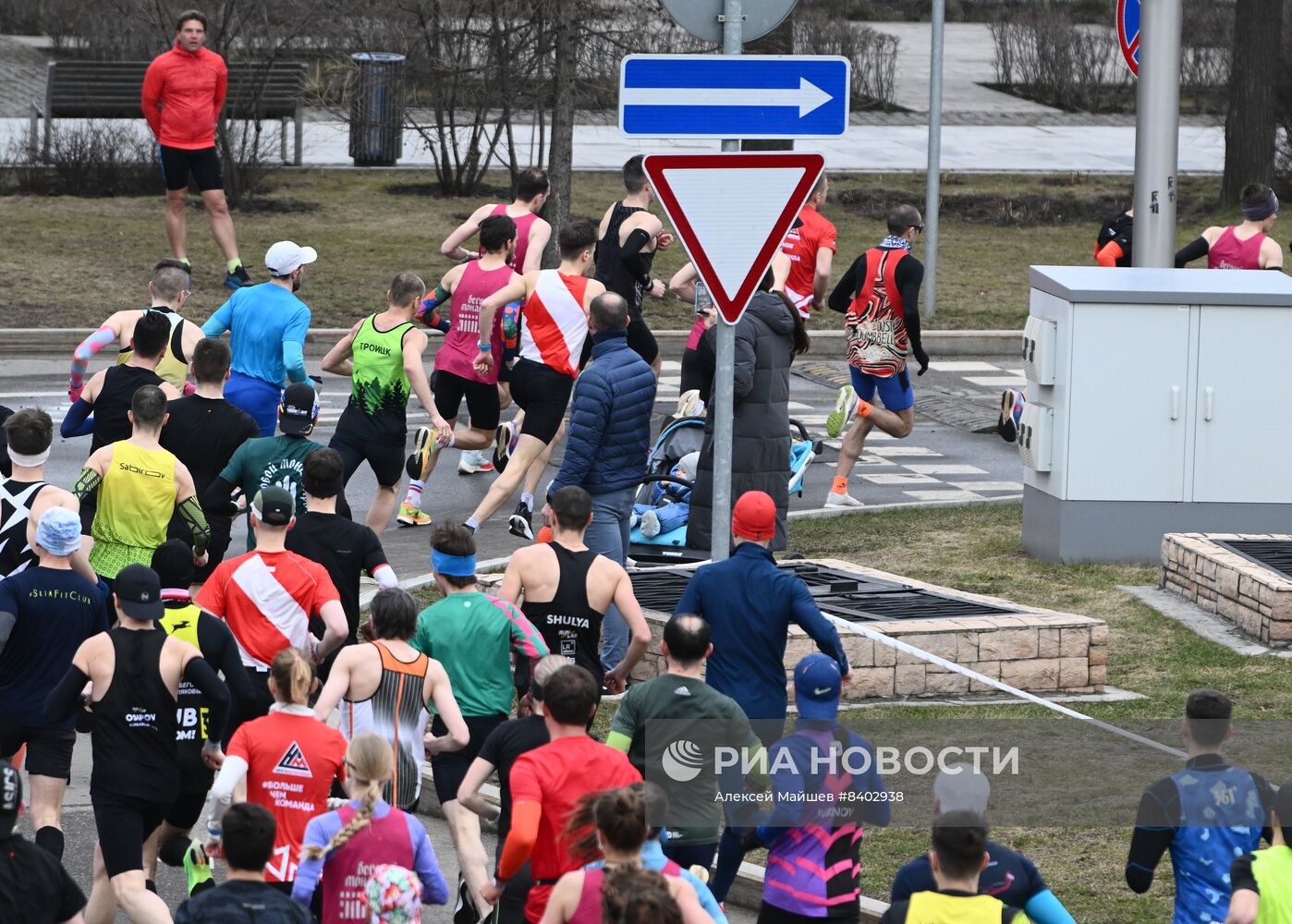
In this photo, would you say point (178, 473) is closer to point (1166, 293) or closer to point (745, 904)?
point (745, 904)

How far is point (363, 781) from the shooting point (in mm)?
5988

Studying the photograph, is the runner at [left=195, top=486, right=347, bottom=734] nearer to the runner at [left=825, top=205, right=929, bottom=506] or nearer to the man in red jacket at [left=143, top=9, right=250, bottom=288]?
the runner at [left=825, top=205, right=929, bottom=506]

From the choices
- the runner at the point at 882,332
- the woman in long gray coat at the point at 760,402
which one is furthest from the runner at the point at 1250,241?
the woman in long gray coat at the point at 760,402

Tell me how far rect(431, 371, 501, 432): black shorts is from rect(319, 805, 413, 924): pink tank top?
7.34 m

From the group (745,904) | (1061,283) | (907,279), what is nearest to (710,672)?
(745,904)

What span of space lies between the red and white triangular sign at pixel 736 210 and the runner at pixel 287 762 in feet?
7.05

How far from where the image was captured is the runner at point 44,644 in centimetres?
757

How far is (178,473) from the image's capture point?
892 centimetres

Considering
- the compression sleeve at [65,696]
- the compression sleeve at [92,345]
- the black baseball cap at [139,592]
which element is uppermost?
the compression sleeve at [92,345]

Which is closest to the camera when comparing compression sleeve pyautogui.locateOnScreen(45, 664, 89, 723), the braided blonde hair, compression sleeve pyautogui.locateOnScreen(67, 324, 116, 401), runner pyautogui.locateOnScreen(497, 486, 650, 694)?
the braided blonde hair

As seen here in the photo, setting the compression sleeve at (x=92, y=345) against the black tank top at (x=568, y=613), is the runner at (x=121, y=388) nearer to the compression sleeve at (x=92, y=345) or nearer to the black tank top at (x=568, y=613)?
the compression sleeve at (x=92, y=345)

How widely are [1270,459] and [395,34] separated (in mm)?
18077

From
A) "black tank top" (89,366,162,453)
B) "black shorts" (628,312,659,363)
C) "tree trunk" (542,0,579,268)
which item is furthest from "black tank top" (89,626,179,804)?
"tree trunk" (542,0,579,268)

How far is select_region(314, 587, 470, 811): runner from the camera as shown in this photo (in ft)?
23.0
